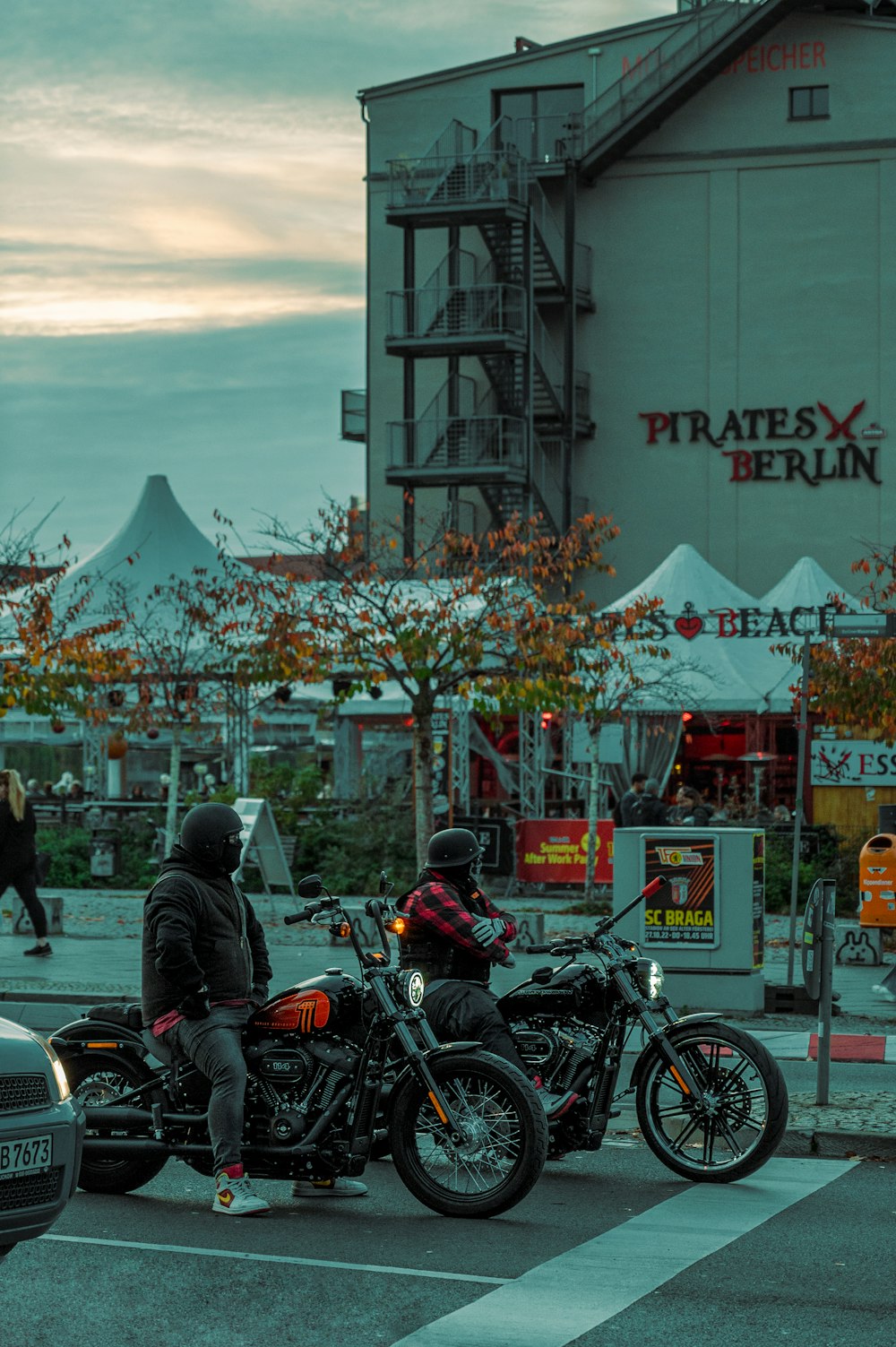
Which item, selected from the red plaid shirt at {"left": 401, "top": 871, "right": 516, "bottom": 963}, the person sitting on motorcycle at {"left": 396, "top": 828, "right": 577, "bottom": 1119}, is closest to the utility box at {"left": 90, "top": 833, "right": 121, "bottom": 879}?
the person sitting on motorcycle at {"left": 396, "top": 828, "right": 577, "bottom": 1119}

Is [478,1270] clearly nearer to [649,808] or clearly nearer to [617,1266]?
[617,1266]

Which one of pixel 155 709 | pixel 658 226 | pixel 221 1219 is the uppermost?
pixel 658 226

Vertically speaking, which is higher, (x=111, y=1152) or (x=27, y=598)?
(x=27, y=598)

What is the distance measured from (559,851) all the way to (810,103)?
25.2m

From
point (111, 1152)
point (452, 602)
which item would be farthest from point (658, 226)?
point (111, 1152)

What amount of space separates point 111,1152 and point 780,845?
16.4 m

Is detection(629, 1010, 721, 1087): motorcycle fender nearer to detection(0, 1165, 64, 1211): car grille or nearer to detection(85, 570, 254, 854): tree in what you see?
detection(0, 1165, 64, 1211): car grille

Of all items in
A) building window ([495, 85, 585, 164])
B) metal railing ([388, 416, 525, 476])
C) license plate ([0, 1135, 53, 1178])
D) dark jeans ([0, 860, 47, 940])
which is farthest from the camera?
building window ([495, 85, 585, 164])

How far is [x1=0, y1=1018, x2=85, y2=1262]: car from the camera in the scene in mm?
5703

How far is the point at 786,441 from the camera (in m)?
42.7

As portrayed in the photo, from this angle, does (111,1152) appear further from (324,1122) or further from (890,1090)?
(890,1090)

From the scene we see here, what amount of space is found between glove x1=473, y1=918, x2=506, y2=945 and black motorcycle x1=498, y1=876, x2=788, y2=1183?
148 mm

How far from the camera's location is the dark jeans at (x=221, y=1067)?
23.4 feet

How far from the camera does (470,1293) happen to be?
6188 mm
